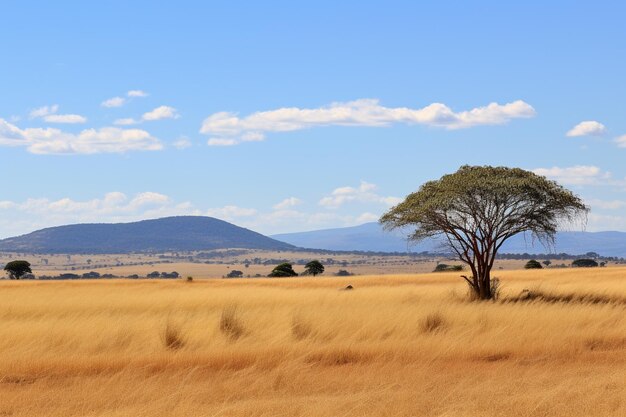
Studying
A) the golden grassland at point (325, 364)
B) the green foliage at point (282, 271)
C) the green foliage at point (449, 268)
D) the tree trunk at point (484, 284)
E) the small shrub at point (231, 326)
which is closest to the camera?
the golden grassland at point (325, 364)

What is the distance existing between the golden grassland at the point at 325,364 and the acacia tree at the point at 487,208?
11.0 meters

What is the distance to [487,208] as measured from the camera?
135 ft

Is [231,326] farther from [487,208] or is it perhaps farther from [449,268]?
[449,268]

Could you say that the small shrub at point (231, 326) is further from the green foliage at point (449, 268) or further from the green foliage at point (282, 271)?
the green foliage at point (449, 268)

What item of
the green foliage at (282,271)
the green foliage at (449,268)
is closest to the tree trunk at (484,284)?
the green foliage at (282,271)

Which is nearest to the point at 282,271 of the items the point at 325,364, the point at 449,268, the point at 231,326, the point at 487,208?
the point at 449,268

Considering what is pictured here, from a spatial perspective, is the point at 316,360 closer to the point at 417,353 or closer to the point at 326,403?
the point at 417,353

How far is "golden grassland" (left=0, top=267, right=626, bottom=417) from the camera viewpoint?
42.8ft

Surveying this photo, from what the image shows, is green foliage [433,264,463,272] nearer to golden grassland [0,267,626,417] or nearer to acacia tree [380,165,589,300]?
acacia tree [380,165,589,300]

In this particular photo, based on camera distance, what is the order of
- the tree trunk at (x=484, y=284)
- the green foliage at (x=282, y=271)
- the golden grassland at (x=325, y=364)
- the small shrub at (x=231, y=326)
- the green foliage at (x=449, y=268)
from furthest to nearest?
the green foliage at (x=449, y=268), the green foliage at (x=282, y=271), the tree trunk at (x=484, y=284), the small shrub at (x=231, y=326), the golden grassland at (x=325, y=364)

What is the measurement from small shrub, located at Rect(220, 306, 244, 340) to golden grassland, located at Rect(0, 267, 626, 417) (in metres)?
0.04

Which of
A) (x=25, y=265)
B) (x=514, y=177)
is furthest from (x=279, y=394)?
(x=25, y=265)

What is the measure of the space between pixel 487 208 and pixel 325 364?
965 inches

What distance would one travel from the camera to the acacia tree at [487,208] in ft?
133
